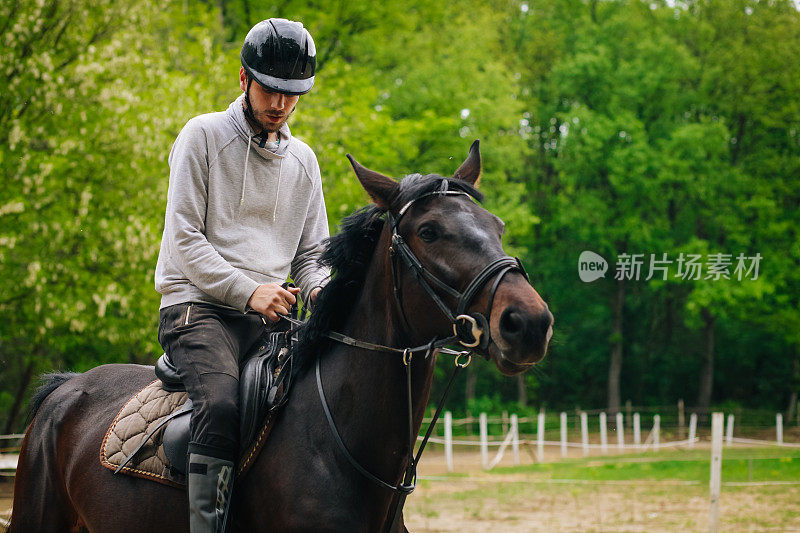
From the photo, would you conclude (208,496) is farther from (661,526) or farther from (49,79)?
(49,79)

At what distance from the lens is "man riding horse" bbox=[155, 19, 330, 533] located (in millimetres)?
3207

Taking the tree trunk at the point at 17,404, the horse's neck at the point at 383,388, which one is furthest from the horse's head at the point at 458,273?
the tree trunk at the point at 17,404

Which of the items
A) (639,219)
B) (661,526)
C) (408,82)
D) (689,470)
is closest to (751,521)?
(661,526)

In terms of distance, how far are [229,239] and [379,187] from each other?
2.59ft

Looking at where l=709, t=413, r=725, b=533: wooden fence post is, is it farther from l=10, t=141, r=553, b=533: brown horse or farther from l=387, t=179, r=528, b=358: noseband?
l=387, t=179, r=528, b=358: noseband

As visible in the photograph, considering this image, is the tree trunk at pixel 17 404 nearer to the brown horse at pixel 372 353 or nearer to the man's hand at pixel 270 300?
the brown horse at pixel 372 353

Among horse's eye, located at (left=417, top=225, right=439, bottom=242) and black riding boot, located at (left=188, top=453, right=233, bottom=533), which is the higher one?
horse's eye, located at (left=417, top=225, right=439, bottom=242)

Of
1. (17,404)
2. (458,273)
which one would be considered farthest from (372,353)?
(17,404)

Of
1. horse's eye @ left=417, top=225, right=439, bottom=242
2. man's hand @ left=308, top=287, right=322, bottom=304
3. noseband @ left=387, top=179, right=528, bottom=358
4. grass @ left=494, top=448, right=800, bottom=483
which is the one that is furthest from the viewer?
grass @ left=494, top=448, right=800, bottom=483

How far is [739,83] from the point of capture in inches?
1382

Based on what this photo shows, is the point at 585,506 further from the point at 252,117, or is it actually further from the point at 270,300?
the point at 252,117

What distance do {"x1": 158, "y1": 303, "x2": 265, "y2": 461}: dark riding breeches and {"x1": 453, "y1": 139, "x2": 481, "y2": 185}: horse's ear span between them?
4.10ft

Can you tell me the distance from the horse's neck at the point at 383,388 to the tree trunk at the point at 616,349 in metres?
34.3

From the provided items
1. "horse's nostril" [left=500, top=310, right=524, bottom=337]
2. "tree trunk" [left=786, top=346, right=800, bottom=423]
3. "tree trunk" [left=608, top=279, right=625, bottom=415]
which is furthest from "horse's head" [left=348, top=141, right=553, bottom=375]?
"tree trunk" [left=786, top=346, right=800, bottom=423]
